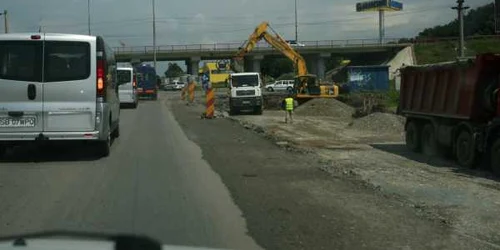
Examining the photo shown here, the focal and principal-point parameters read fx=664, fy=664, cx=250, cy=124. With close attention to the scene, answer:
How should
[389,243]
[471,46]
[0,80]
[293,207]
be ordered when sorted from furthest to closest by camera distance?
1. [471,46]
2. [0,80]
3. [293,207]
4. [389,243]

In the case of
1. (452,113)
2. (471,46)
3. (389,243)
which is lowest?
(389,243)

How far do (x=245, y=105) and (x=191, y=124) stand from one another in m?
8.43

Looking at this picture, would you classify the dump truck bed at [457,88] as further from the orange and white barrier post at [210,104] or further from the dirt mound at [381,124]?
the orange and white barrier post at [210,104]

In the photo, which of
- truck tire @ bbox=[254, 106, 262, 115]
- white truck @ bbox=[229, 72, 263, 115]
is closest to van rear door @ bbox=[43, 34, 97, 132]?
white truck @ bbox=[229, 72, 263, 115]

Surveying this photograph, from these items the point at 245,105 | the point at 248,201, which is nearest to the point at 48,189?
the point at 248,201

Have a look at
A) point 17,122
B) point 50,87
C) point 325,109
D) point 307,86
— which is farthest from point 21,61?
point 307,86

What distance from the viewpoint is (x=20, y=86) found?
13305 mm

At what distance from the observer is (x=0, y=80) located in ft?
43.5

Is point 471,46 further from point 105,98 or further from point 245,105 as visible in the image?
point 105,98

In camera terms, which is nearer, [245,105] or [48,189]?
[48,189]

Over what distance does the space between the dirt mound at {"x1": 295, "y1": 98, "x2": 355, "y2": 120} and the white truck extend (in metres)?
3.41

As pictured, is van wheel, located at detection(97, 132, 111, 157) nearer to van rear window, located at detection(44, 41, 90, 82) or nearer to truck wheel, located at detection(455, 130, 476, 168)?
van rear window, located at detection(44, 41, 90, 82)

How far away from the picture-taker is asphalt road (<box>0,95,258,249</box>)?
7449 mm

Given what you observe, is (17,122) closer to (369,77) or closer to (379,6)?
(369,77)
